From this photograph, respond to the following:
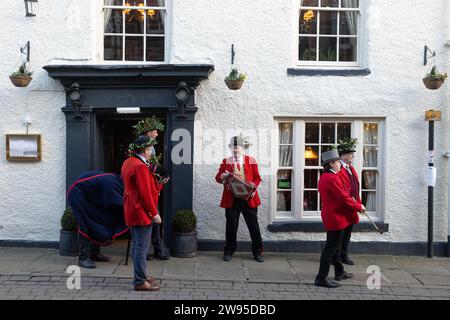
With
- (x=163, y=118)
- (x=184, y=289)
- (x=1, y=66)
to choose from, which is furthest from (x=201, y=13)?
(x=184, y=289)

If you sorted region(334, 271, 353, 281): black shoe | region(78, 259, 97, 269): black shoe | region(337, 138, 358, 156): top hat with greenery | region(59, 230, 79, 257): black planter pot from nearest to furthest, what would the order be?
1. region(334, 271, 353, 281): black shoe
2. region(78, 259, 97, 269): black shoe
3. region(337, 138, 358, 156): top hat with greenery
4. region(59, 230, 79, 257): black planter pot

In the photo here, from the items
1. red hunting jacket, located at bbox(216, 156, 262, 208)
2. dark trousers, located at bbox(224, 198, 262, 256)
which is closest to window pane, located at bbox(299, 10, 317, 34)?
red hunting jacket, located at bbox(216, 156, 262, 208)

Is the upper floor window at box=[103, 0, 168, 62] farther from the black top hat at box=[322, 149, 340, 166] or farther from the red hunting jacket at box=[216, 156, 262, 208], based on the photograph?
the black top hat at box=[322, 149, 340, 166]

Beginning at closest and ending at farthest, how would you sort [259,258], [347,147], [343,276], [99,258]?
[343,276] → [347,147] → [99,258] → [259,258]

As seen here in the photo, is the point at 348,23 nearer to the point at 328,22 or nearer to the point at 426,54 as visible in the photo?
the point at 328,22

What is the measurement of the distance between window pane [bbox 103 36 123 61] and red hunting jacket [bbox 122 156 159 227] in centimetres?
341

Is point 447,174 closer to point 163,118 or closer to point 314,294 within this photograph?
point 314,294

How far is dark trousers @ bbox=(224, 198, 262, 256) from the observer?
8.95 m

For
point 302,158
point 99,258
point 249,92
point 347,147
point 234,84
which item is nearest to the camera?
point 347,147

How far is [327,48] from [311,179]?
90.7 inches

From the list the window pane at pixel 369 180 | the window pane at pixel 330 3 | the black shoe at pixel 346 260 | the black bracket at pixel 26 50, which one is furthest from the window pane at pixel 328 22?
the black bracket at pixel 26 50

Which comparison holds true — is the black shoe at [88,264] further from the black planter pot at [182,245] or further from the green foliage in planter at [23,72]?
the green foliage in planter at [23,72]

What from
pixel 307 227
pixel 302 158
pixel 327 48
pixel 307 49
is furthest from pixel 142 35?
pixel 307 227

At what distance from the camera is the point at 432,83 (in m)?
9.19
